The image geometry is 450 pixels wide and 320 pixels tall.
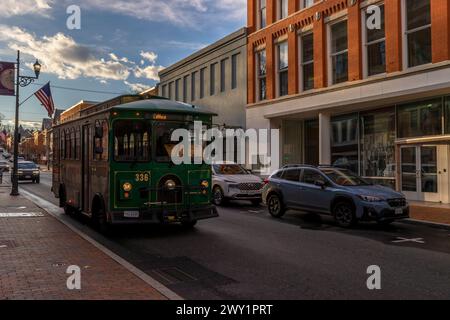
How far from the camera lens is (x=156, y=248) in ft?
30.0

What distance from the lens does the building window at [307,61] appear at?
22.9 meters

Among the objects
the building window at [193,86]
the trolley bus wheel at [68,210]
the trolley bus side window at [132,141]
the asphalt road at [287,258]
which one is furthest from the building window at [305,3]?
the trolley bus side window at [132,141]

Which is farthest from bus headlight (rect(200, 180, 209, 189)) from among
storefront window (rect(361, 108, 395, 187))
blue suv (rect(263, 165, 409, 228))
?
storefront window (rect(361, 108, 395, 187))

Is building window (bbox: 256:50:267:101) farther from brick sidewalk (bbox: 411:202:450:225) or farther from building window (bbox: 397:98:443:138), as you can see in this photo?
brick sidewalk (bbox: 411:202:450:225)

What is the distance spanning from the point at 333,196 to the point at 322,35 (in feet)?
38.3

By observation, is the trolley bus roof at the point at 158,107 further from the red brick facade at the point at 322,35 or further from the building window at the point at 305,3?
the building window at the point at 305,3

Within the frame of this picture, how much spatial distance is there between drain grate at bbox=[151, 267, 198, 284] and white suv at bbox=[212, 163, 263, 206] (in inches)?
393

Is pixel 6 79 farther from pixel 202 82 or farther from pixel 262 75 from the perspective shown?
pixel 202 82

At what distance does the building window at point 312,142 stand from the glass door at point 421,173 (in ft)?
20.6

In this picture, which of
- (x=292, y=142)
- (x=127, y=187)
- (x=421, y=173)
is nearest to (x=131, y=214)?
(x=127, y=187)

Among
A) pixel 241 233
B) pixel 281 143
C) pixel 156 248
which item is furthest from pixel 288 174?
pixel 281 143

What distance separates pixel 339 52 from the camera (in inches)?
837

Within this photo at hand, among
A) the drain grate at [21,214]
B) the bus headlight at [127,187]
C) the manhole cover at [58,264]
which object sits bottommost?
the manhole cover at [58,264]

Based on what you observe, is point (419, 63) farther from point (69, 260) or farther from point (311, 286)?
point (69, 260)
